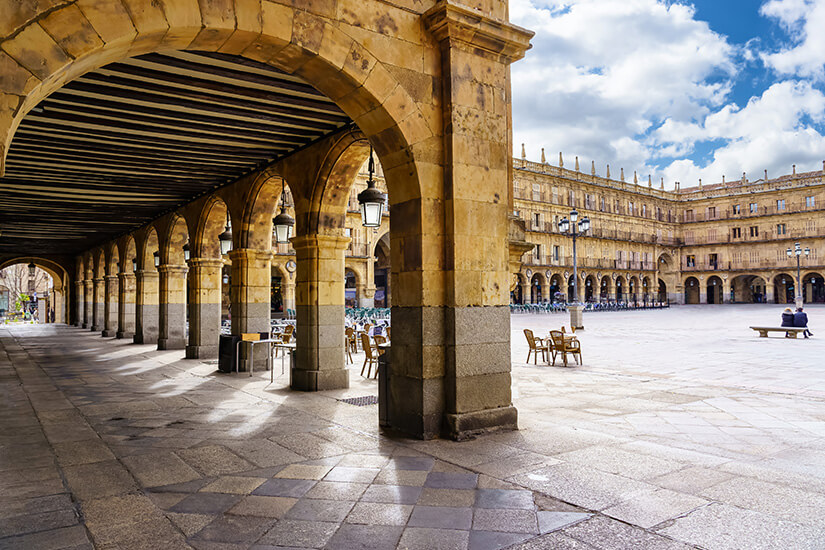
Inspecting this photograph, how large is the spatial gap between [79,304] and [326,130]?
2361cm

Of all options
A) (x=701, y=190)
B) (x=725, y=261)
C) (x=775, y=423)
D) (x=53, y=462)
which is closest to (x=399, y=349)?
(x=53, y=462)

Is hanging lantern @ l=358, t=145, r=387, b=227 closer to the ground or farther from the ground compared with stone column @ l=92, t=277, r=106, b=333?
farther from the ground

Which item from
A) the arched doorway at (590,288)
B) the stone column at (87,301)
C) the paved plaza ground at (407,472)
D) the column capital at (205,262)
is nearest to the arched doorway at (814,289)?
the arched doorway at (590,288)

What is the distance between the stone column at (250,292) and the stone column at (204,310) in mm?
2026

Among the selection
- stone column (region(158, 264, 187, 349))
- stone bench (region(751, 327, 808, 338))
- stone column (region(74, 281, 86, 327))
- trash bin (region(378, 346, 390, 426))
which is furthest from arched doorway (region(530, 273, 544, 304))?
trash bin (region(378, 346, 390, 426))

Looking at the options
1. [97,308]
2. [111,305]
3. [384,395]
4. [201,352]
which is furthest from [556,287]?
[384,395]

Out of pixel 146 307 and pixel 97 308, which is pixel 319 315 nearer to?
pixel 146 307

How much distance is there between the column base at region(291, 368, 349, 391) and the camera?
7.25 meters

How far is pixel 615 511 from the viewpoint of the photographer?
3.05 meters

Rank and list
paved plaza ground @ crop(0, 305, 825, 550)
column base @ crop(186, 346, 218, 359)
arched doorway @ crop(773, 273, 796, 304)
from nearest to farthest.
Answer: paved plaza ground @ crop(0, 305, 825, 550)
column base @ crop(186, 346, 218, 359)
arched doorway @ crop(773, 273, 796, 304)

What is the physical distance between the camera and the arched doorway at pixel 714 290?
5241 centimetres

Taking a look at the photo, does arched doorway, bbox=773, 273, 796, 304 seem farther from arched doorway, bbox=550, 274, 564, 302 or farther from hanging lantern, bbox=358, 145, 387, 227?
hanging lantern, bbox=358, 145, 387, 227

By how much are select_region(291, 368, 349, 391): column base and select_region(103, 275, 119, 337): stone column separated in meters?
14.0

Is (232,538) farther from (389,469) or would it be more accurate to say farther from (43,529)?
(389,469)
